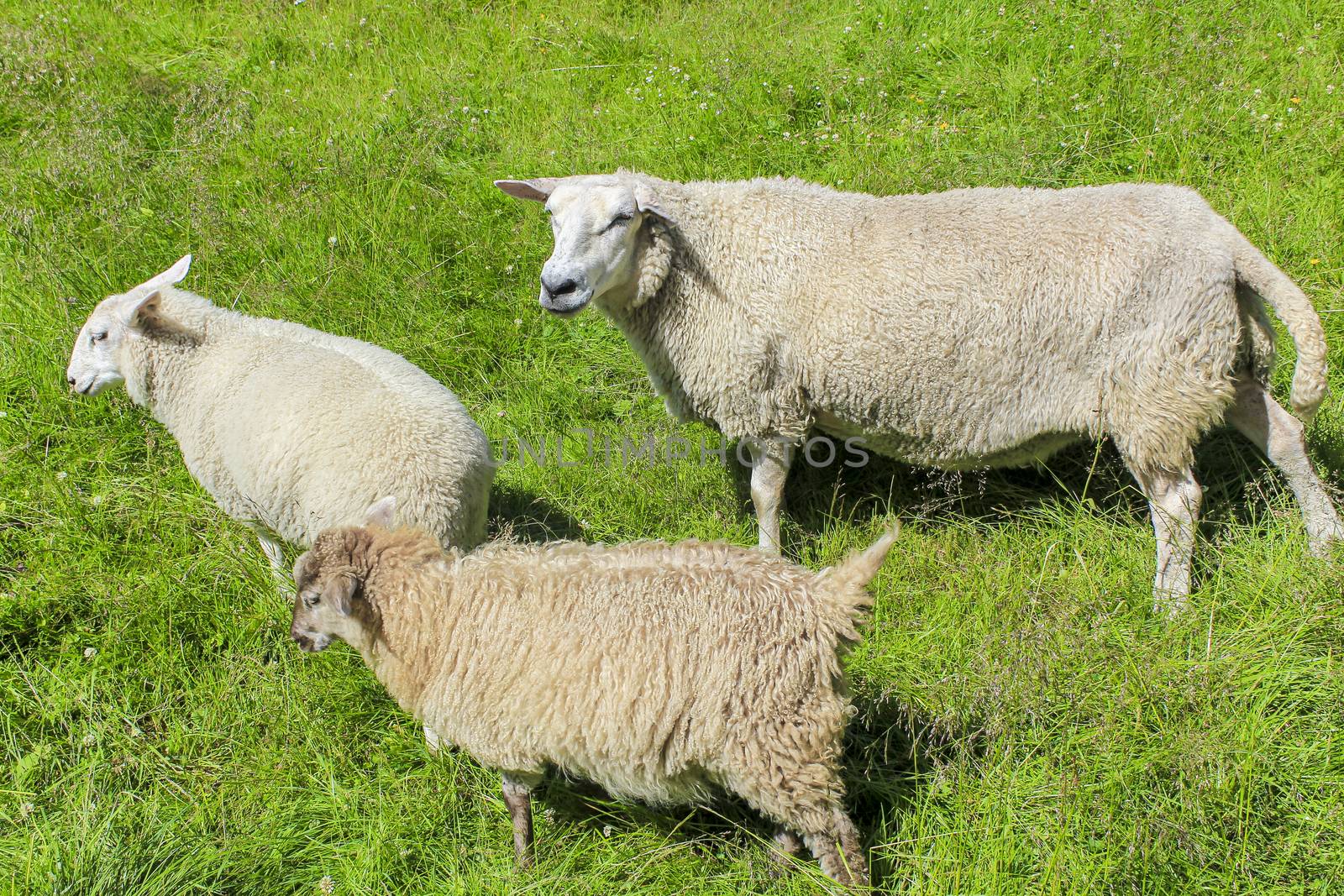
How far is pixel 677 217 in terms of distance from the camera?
393 cm

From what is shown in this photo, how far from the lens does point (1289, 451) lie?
12.3 feet

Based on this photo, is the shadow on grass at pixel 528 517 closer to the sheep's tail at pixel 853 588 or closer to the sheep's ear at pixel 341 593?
the sheep's ear at pixel 341 593

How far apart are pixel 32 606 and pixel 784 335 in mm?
3203

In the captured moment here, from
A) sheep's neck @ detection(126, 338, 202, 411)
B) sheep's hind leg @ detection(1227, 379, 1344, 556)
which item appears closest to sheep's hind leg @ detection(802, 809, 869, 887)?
sheep's hind leg @ detection(1227, 379, 1344, 556)

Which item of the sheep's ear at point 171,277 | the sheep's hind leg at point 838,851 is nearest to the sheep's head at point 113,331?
the sheep's ear at point 171,277

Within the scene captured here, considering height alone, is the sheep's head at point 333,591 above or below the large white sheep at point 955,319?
below

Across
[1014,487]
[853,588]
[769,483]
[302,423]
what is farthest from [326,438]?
[1014,487]

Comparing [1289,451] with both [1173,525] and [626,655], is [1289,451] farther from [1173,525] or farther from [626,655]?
[626,655]

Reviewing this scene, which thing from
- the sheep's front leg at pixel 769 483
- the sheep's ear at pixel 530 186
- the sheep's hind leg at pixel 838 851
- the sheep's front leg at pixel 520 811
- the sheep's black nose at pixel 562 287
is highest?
the sheep's ear at pixel 530 186

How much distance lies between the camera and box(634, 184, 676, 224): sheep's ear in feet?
12.4

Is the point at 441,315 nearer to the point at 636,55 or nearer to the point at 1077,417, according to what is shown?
the point at 636,55

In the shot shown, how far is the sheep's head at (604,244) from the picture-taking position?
3.71 m

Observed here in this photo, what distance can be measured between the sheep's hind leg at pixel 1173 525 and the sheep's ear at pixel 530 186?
2.64 m

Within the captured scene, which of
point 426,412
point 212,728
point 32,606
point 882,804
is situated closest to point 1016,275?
point 882,804
